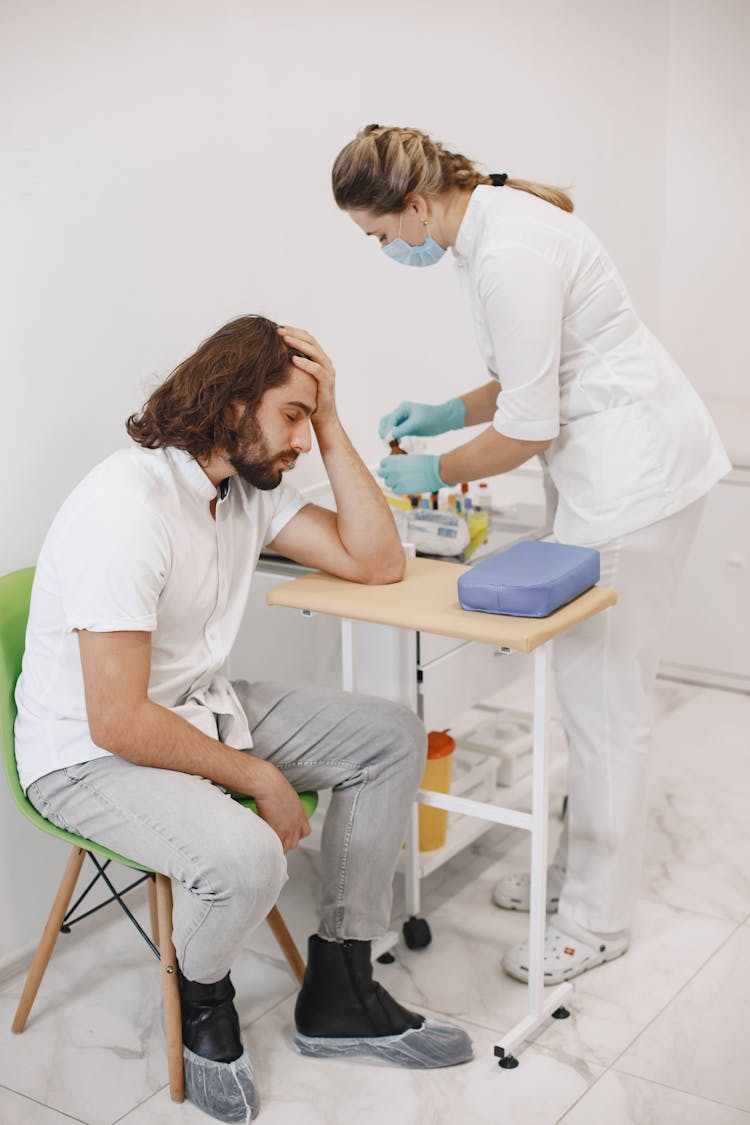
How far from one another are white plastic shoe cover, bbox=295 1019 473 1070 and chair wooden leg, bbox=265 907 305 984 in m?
0.16

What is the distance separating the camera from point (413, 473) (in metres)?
2.23

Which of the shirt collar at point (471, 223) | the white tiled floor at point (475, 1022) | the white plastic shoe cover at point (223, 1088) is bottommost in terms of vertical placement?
the white tiled floor at point (475, 1022)

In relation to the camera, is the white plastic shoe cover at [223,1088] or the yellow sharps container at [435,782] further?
the yellow sharps container at [435,782]

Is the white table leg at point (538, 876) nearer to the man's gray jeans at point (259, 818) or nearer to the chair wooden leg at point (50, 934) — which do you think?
the man's gray jeans at point (259, 818)

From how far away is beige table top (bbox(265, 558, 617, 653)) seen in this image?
1796 mm

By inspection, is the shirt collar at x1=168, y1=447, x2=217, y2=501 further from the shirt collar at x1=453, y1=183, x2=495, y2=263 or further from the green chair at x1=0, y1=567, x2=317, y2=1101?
the shirt collar at x1=453, y1=183, x2=495, y2=263

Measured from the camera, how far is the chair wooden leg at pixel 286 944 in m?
2.11

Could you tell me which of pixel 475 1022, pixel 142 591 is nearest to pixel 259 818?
pixel 142 591

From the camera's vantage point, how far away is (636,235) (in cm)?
386

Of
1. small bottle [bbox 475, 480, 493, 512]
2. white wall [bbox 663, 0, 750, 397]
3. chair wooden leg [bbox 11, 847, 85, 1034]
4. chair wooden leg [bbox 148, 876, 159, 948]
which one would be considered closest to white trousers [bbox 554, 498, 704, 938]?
small bottle [bbox 475, 480, 493, 512]

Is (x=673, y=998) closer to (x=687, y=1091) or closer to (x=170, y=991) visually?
(x=687, y=1091)

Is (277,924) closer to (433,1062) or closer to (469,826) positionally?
(433,1062)

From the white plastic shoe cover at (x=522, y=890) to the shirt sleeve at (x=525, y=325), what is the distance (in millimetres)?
863

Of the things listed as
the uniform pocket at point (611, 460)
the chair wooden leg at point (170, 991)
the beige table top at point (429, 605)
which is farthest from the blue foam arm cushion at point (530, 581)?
the chair wooden leg at point (170, 991)
